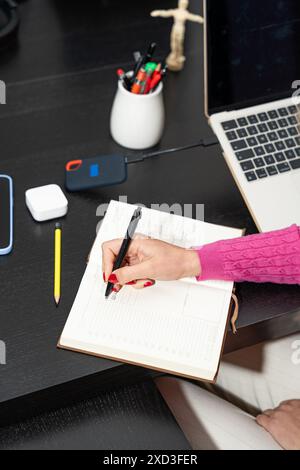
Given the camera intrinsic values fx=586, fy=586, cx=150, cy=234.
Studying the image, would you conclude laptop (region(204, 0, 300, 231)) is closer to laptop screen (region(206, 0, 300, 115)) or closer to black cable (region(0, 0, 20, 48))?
laptop screen (region(206, 0, 300, 115))

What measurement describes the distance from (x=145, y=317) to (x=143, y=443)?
7.6 inches

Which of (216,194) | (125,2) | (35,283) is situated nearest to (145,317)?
(35,283)

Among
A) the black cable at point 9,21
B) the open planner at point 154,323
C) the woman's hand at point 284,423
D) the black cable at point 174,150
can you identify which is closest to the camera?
the open planner at point 154,323

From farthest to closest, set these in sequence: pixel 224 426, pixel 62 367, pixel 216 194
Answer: pixel 216 194
pixel 224 426
pixel 62 367

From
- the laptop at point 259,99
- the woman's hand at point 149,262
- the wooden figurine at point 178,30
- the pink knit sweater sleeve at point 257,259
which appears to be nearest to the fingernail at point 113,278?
the woman's hand at point 149,262

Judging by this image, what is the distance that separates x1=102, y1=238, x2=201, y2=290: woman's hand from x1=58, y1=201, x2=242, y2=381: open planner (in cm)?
2

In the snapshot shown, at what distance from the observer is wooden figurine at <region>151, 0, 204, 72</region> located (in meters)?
1.20

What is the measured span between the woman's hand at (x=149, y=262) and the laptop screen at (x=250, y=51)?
30 centimetres

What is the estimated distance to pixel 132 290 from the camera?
3.08ft

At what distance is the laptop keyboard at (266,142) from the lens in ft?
3.55

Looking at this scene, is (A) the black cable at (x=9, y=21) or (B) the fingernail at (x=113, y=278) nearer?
(B) the fingernail at (x=113, y=278)

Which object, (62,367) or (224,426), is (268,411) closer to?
(224,426)

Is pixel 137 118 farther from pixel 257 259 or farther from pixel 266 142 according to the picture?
pixel 257 259

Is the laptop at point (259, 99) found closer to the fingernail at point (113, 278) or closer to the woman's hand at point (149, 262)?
the woman's hand at point (149, 262)
